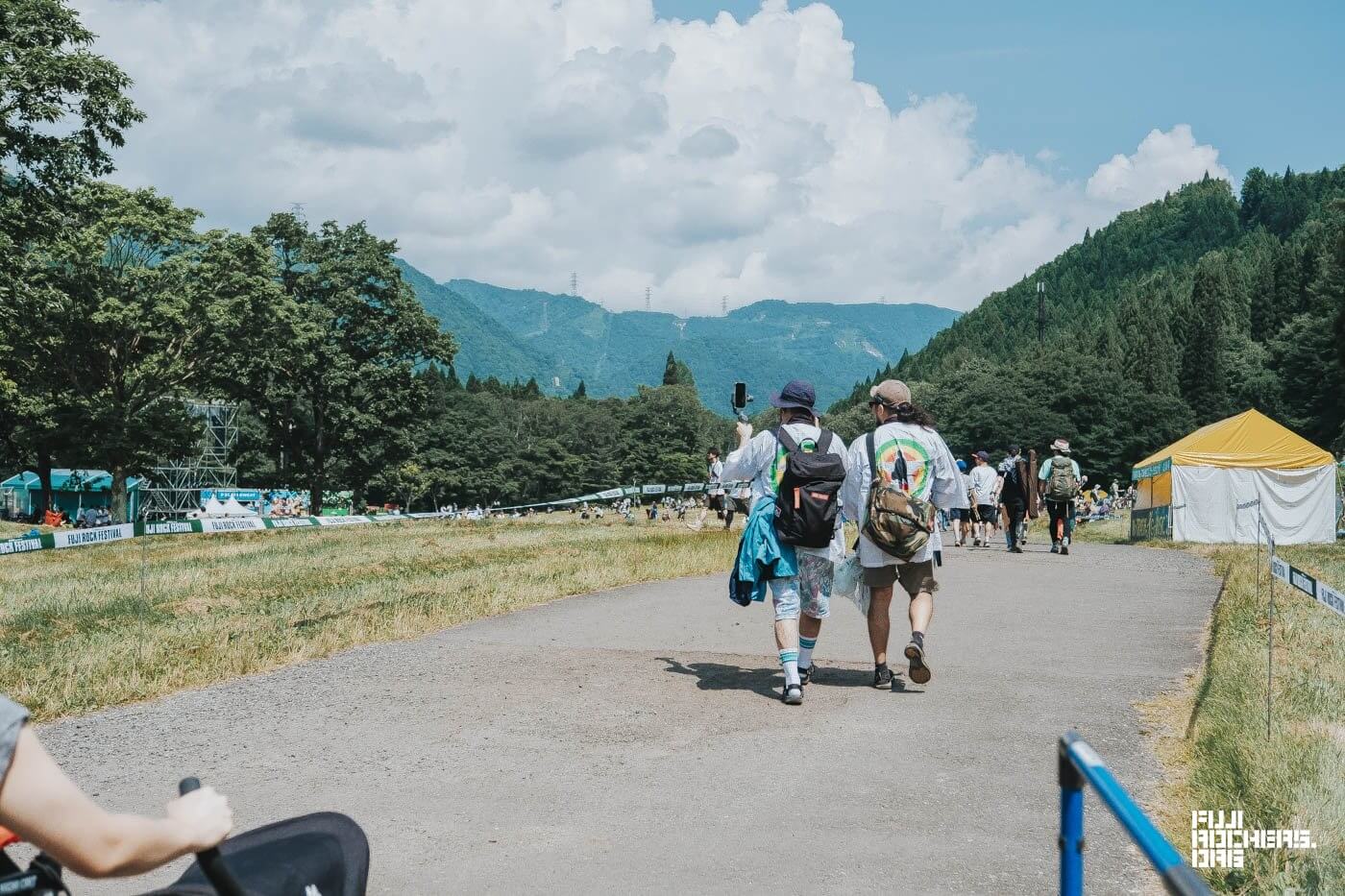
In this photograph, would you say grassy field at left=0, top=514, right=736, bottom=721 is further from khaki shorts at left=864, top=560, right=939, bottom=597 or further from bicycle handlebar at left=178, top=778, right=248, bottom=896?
bicycle handlebar at left=178, top=778, right=248, bottom=896

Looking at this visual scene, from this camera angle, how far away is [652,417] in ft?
480

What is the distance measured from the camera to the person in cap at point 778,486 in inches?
325

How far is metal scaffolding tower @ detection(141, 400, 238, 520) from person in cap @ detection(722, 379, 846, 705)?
5990 centimetres

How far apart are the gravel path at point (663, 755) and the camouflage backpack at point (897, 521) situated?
1.00 metres

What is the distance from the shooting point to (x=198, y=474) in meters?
79.9

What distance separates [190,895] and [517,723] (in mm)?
4954

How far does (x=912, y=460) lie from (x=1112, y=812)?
20.0ft

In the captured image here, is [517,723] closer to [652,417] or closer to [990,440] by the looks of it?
[990,440]

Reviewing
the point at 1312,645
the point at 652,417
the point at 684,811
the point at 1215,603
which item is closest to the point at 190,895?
the point at 684,811

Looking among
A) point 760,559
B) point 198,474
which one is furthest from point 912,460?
point 198,474

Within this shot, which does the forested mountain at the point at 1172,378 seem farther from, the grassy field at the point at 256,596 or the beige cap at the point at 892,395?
the beige cap at the point at 892,395

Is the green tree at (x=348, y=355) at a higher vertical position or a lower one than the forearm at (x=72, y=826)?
higher

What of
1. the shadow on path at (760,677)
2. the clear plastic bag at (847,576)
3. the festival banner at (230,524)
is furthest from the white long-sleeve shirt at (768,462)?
the festival banner at (230,524)

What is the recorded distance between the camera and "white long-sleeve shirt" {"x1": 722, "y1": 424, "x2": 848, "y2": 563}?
8.33 metres
